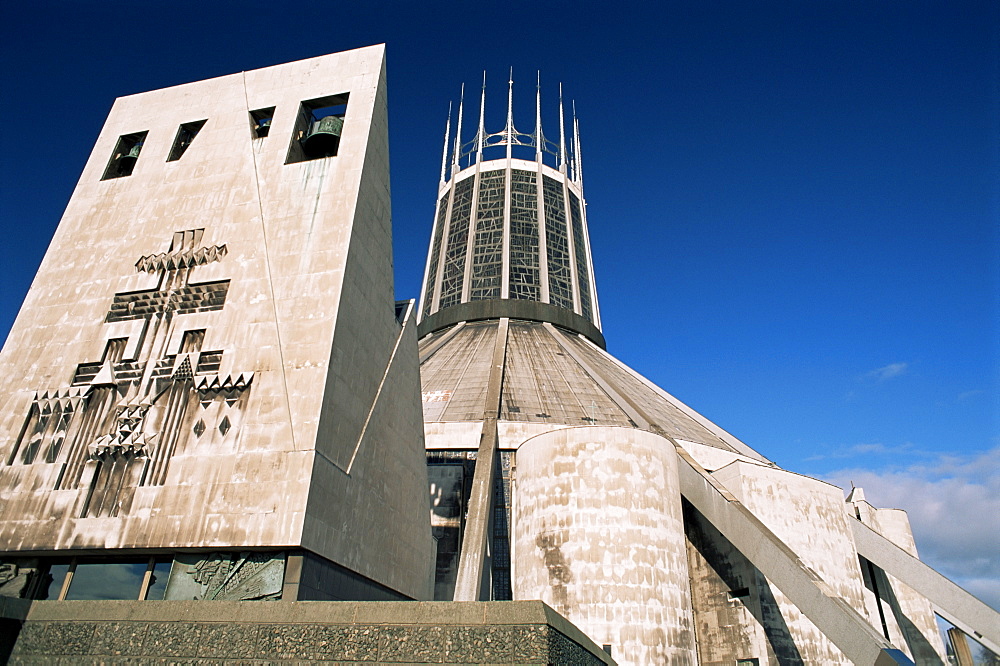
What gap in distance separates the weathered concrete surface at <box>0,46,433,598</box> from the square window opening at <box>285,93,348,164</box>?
149 mm

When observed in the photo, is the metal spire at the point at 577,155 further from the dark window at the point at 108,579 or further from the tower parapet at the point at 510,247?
the dark window at the point at 108,579

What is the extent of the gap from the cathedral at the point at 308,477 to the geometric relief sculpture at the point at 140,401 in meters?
0.04

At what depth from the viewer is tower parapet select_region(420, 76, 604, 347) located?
29328 millimetres

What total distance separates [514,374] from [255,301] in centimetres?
1347

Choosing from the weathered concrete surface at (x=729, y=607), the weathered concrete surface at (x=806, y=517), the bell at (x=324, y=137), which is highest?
the bell at (x=324, y=137)

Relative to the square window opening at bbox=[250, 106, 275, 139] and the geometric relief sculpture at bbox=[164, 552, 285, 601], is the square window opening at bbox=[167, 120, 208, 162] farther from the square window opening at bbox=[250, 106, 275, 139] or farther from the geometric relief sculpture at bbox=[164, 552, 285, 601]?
the geometric relief sculpture at bbox=[164, 552, 285, 601]

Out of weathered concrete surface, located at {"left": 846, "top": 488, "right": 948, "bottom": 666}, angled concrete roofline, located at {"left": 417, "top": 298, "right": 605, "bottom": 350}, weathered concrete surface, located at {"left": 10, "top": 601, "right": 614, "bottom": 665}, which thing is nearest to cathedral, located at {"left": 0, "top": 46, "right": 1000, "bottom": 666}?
weathered concrete surface, located at {"left": 10, "top": 601, "right": 614, "bottom": 665}

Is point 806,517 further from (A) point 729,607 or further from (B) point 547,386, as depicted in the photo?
(B) point 547,386

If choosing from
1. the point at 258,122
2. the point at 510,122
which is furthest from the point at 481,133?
the point at 258,122

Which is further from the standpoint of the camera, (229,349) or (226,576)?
(229,349)

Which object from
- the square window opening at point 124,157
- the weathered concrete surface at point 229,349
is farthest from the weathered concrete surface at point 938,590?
the square window opening at point 124,157

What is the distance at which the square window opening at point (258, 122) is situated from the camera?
490 inches

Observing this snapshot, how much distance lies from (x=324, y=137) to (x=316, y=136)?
0.15m

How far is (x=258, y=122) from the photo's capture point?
13.0m
